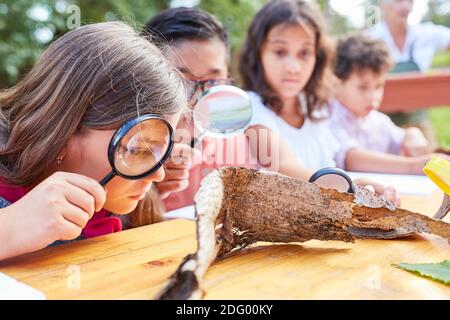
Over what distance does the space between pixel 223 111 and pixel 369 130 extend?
1687 mm

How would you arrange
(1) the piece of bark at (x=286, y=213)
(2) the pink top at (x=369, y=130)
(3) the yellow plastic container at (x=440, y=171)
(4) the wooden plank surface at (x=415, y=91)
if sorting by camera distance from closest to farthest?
(1) the piece of bark at (x=286, y=213) → (3) the yellow plastic container at (x=440, y=171) → (2) the pink top at (x=369, y=130) → (4) the wooden plank surface at (x=415, y=91)

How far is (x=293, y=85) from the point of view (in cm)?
213

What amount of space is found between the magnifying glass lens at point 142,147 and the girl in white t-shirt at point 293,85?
113 centimetres

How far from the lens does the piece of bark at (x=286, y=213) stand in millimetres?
760

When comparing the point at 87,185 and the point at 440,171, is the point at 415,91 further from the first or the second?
the point at 87,185

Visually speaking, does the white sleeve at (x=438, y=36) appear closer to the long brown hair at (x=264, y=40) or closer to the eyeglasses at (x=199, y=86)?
the long brown hair at (x=264, y=40)

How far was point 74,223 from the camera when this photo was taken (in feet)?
Answer: 2.64

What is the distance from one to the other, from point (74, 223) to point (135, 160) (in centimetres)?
14

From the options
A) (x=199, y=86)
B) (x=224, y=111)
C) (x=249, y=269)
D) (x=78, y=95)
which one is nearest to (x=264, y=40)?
(x=199, y=86)

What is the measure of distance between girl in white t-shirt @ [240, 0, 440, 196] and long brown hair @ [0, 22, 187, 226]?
968mm

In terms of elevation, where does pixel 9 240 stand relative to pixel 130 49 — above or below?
below

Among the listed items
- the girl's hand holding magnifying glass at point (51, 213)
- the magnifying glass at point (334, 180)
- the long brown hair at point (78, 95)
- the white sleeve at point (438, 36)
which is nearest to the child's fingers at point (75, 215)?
the girl's hand holding magnifying glass at point (51, 213)
